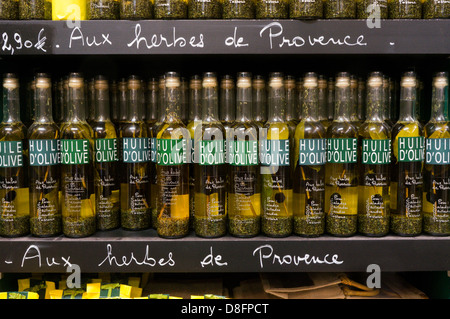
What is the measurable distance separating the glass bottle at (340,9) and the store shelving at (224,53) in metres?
0.05

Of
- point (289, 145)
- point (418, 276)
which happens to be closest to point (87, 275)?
point (289, 145)

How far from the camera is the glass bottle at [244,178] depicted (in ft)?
3.73

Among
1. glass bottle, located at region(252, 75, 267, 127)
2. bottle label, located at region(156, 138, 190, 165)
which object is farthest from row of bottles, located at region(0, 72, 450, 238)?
glass bottle, located at region(252, 75, 267, 127)

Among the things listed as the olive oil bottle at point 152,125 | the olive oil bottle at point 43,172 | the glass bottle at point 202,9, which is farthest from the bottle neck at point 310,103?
the olive oil bottle at point 43,172

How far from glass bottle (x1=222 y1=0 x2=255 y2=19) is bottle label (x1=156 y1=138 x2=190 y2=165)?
0.37 meters

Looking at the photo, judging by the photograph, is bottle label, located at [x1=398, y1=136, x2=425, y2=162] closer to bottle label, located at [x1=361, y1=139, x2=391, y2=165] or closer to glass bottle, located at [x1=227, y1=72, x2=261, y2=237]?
bottle label, located at [x1=361, y1=139, x2=391, y2=165]

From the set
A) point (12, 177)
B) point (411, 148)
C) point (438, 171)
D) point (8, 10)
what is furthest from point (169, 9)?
point (438, 171)

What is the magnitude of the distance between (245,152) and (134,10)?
1.62 ft

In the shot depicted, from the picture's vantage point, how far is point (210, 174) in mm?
1135

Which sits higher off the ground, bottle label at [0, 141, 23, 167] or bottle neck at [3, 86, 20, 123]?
bottle neck at [3, 86, 20, 123]

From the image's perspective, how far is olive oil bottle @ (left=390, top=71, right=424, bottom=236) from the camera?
114 centimetres

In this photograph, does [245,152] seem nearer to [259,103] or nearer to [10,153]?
[259,103]
